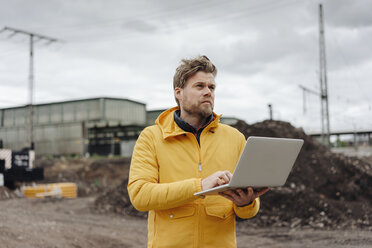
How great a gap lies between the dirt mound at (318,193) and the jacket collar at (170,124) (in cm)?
819

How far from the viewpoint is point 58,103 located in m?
38.5

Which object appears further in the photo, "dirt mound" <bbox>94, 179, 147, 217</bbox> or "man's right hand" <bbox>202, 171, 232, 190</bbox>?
"dirt mound" <bbox>94, 179, 147, 217</bbox>

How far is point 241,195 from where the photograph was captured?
209 cm

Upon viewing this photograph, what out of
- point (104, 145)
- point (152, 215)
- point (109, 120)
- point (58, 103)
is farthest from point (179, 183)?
point (58, 103)

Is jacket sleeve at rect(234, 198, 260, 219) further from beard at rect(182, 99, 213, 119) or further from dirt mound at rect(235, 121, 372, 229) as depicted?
dirt mound at rect(235, 121, 372, 229)

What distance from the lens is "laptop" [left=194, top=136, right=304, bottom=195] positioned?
189cm

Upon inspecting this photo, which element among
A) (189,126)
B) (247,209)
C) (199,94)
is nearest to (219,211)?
(247,209)

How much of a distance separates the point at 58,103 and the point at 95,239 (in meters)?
32.5

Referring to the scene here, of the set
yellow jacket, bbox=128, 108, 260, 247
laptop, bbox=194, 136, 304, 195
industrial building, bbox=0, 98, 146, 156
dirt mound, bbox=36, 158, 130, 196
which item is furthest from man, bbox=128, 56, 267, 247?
industrial building, bbox=0, 98, 146, 156

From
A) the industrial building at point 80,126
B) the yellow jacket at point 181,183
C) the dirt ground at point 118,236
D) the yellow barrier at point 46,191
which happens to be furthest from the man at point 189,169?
the industrial building at point 80,126

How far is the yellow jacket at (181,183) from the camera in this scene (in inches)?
85.7

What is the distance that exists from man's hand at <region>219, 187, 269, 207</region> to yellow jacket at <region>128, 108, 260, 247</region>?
0.11 metres

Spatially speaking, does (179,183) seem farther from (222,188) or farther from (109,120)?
(109,120)

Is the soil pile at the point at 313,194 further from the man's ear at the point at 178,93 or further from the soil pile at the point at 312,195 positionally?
the man's ear at the point at 178,93
